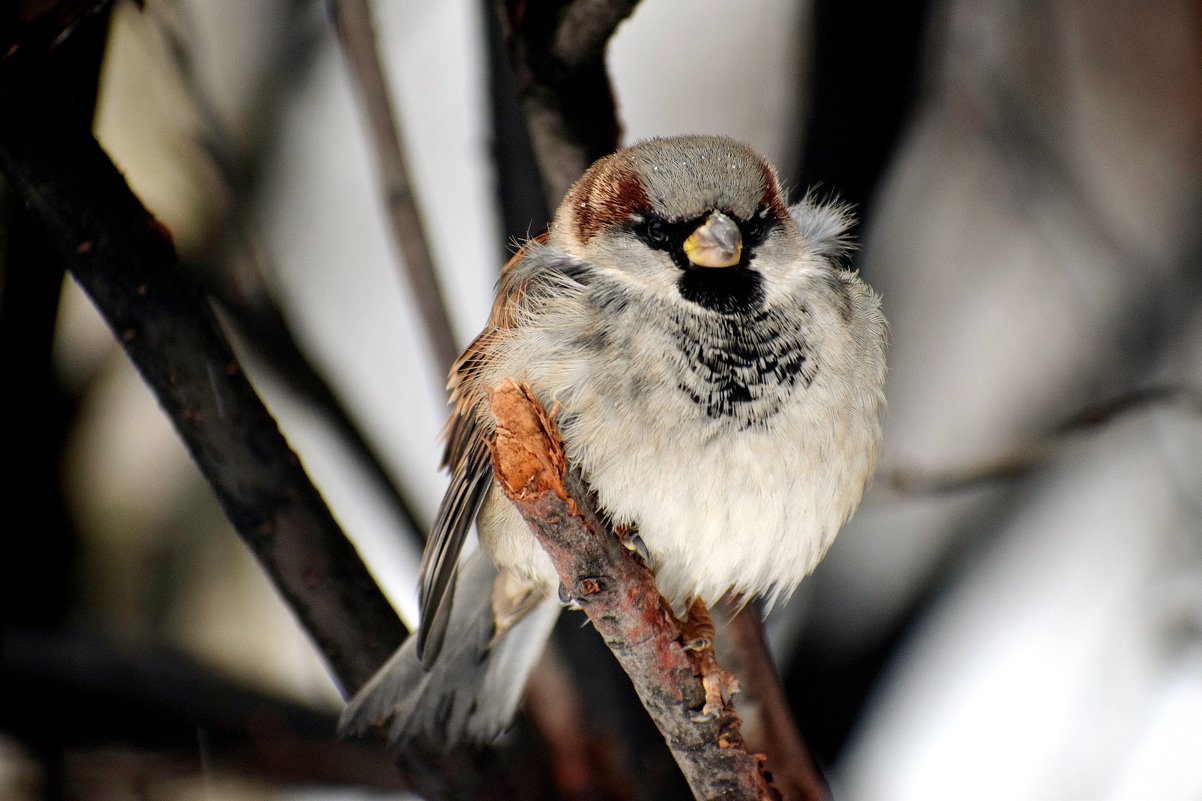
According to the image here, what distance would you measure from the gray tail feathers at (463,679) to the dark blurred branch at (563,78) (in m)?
0.54

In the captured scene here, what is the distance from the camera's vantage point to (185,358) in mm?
1133

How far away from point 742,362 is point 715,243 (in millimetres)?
124

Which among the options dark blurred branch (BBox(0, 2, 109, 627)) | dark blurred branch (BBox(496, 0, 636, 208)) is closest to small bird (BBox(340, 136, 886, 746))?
dark blurred branch (BBox(496, 0, 636, 208))

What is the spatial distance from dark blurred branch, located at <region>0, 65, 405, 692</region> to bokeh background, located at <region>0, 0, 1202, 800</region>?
39 centimetres

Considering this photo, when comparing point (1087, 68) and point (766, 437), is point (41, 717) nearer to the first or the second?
point (766, 437)

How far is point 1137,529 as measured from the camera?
1715 mm

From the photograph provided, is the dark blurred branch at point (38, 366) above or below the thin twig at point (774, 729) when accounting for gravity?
above

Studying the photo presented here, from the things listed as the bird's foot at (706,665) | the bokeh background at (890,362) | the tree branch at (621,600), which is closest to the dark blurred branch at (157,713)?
the bokeh background at (890,362)

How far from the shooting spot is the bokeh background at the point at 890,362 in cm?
156

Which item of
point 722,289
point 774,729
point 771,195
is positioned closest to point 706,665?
point 774,729

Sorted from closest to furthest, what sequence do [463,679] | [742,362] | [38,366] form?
1. [742,362]
2. [463,679]
3. [38,366]

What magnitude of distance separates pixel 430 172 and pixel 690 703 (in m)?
1.26

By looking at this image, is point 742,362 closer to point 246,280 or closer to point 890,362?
point 890,362

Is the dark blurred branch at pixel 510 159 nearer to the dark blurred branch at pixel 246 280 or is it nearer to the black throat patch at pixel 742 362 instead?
the dark blurred branch at pixel 246 280
